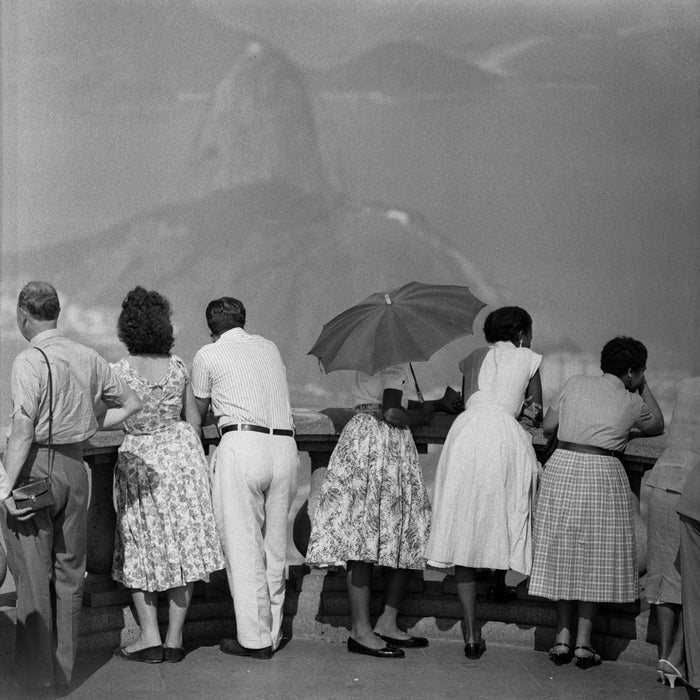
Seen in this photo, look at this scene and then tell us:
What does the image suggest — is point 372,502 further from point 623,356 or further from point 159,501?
point 623,356

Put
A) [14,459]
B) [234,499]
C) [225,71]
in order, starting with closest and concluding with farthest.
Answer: [14,459] → [234,499] → [225,71]

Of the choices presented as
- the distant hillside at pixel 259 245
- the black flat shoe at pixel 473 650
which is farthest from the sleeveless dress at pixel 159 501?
the distant hillside at pixel 259 245

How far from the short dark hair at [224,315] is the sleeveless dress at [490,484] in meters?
1.03

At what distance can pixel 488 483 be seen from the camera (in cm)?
538

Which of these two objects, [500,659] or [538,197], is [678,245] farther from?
[500,659]

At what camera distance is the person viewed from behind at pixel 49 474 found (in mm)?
4660

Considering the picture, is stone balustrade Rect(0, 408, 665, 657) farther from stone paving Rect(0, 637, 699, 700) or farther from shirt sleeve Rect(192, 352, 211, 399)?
shirt sleeve Rect(192, 352, 211, 399)

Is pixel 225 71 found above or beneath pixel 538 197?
above

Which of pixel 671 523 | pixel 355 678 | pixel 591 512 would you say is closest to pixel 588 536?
pixel 591 512

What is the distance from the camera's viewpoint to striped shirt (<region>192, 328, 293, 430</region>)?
5312 mm

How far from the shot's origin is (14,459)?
15.0 feet

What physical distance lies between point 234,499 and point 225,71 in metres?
6.35

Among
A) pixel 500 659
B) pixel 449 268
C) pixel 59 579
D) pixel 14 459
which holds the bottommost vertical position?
pixel 500 659

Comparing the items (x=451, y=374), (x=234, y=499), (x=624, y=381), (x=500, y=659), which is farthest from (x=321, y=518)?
(x=451, y=374)
